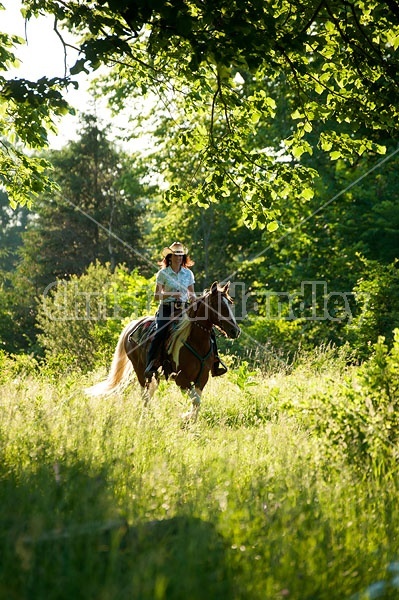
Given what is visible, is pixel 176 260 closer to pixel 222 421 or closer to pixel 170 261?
pixel 170 261

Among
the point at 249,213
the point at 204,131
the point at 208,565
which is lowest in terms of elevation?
the point at 208,565

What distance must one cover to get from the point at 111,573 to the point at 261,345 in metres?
17.3

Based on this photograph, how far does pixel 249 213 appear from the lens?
989cm

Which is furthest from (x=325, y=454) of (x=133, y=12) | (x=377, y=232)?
(x=377, y=232)

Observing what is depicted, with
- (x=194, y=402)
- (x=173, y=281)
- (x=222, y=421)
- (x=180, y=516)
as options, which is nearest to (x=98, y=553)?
(x=180, y=516)

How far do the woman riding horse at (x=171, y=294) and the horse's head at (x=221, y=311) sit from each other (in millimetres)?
614

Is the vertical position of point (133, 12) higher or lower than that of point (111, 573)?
higher

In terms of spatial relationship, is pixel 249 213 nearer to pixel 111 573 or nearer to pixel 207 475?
pixel 207 475

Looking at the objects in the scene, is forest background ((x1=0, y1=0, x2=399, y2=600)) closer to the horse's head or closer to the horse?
the horse

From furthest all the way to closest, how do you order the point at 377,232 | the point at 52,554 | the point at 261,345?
the point at 377,232, the point at 261,345, the point at 52,554

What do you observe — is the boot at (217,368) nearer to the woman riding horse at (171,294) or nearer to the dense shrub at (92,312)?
the woman riding horse at (171,294)

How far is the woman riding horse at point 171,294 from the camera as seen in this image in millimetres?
11023

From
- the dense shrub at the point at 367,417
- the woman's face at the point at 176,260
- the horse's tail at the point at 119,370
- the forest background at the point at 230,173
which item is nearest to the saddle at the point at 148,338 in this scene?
the horse's tail at the point at 119,370

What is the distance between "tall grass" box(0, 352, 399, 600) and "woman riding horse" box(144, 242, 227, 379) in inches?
145
